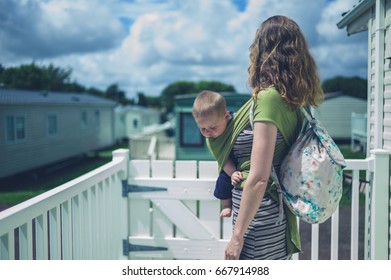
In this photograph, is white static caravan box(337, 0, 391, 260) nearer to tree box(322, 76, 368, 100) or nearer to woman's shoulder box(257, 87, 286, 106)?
woman's shoulder box(257, 87, 286, 106)

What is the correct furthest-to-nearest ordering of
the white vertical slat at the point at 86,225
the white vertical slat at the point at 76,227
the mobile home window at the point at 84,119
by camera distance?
the mobile home window at the point at 84,119, the white vertical slat at the point at 86,225, the white vertical slat at the point at 76,227

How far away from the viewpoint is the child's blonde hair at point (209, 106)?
127 centimetres

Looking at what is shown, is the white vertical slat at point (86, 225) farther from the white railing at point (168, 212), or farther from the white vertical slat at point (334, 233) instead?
the white vertical slat at point (334, 233)

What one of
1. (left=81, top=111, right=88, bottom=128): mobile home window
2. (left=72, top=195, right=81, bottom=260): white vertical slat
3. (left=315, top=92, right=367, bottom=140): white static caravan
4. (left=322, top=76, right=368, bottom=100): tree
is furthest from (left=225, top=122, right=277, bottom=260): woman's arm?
(left=81, top=111, right=88, bottom=128): mobile home window

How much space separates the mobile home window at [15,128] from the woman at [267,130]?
4.59m

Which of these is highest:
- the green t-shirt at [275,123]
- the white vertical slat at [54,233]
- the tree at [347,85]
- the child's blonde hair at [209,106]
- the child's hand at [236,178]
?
the tree at [347,85]

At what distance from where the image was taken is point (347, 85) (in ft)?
14.2

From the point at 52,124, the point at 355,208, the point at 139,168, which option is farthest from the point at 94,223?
the point at 52,124

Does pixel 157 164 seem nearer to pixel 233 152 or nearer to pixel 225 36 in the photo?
pixel 233 152

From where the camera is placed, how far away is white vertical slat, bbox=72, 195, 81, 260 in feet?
5.61

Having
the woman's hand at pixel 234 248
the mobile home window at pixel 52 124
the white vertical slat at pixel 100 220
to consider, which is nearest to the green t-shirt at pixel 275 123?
the woman's hand at pixel 234 248

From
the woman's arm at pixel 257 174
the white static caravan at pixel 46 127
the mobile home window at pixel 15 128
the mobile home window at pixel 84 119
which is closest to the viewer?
the woman's arm at pixel 257 174

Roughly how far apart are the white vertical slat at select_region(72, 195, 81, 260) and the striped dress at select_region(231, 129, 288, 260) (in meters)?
0.78
